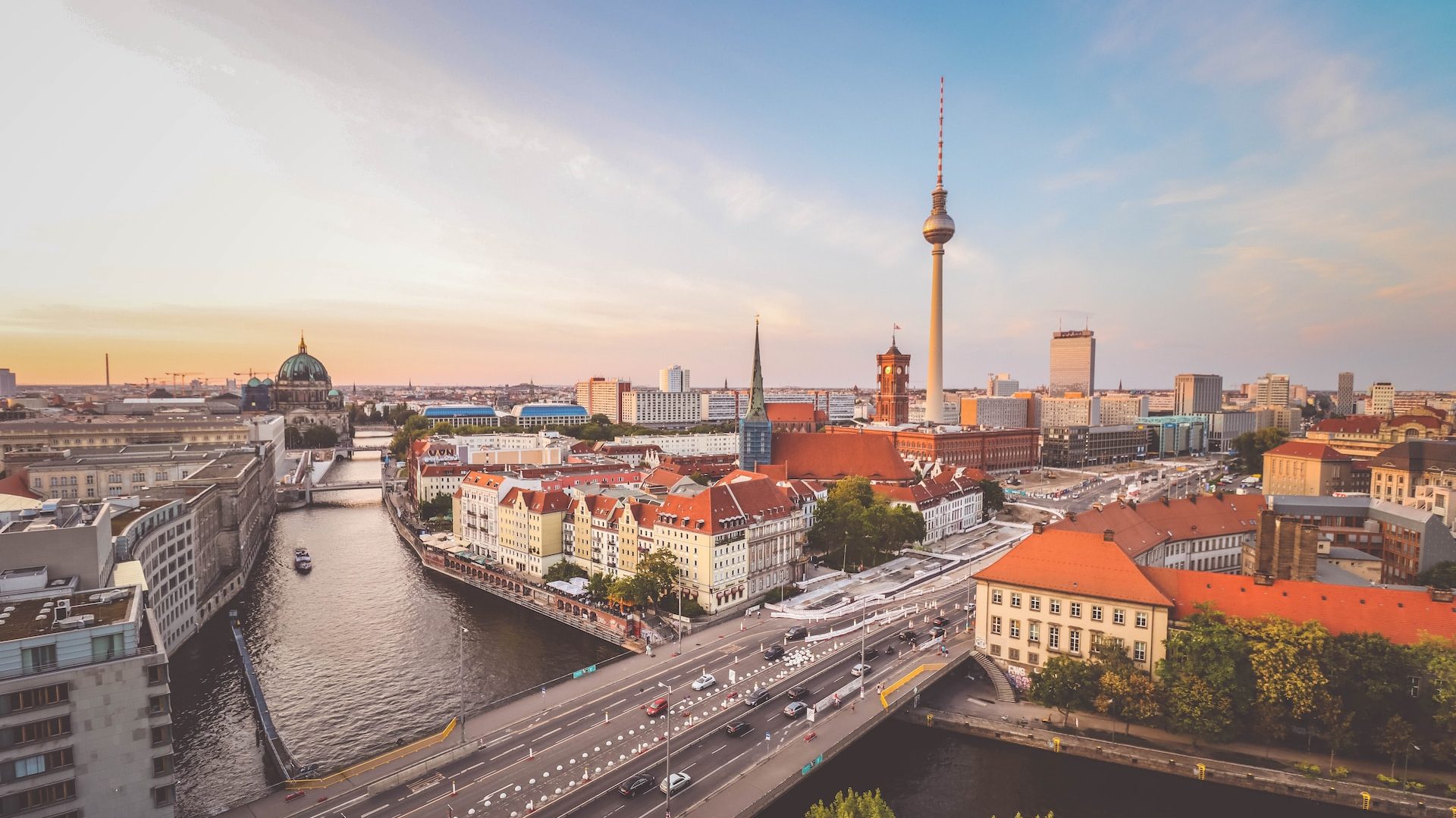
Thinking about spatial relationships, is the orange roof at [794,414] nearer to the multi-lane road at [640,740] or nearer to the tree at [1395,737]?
the multi-lane road at [640,740]

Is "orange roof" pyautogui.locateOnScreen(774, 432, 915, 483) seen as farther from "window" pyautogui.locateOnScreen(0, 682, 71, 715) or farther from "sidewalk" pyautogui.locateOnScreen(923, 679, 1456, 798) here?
"window" pyautogui.locateOnScreen(0, 682, 71, 715)

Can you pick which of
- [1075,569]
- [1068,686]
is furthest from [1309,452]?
[1068,686]

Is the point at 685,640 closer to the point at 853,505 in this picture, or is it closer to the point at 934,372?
the point at 853,505

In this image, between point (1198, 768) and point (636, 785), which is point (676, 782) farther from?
point (1198, 768)

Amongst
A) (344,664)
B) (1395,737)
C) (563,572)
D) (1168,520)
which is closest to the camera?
(1395,737)

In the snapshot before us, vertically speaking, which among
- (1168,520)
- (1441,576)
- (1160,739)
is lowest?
(1160,739)

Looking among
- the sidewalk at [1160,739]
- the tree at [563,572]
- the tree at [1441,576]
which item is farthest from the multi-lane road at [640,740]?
the tree at [1441,576]

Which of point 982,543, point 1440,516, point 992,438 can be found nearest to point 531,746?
point 982,543
